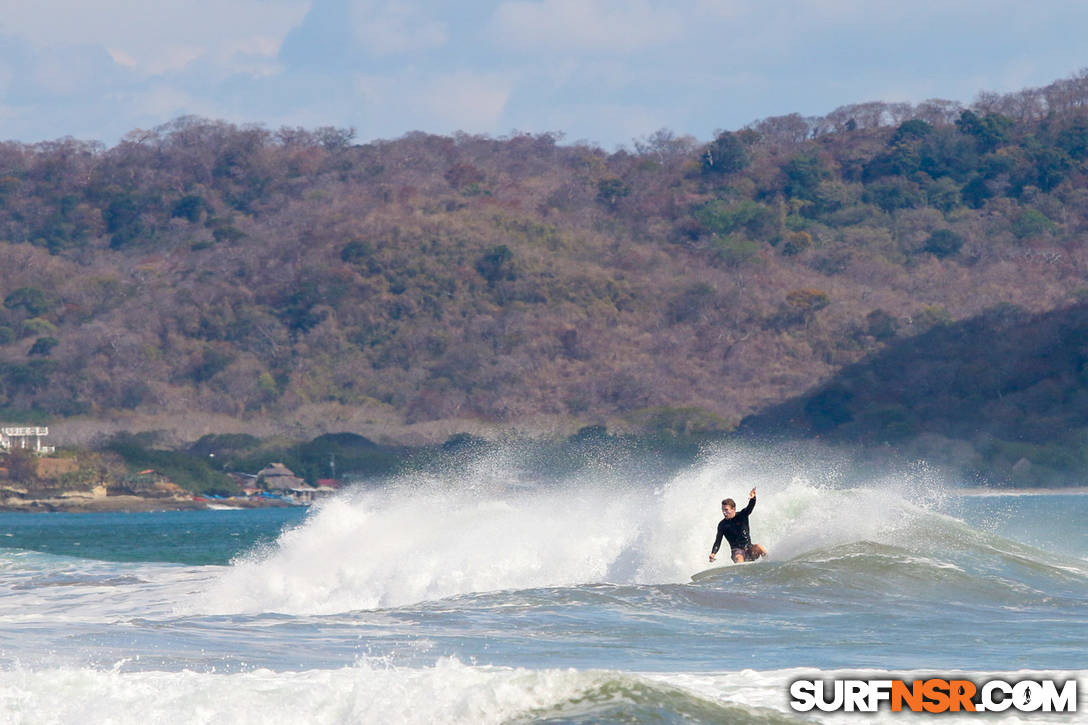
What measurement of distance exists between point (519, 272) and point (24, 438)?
46.8 meters

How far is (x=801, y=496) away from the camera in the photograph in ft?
70.1

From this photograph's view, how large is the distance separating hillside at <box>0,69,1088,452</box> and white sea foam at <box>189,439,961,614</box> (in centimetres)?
8667

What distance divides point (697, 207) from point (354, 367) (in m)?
42.5

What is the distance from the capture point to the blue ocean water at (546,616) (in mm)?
9859

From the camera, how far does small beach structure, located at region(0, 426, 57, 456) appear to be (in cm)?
11400

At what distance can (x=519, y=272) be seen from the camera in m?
130

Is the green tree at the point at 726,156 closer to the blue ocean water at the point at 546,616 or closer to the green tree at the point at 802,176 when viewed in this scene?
the green tree at the point at 802,176

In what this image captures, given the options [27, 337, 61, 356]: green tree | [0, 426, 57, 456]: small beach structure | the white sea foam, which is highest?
[27, 337, 61, 356]: green tree

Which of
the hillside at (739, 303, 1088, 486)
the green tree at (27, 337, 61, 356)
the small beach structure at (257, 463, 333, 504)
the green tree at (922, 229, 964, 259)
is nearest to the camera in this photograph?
the hillside at (739, 303, 1088, 486)

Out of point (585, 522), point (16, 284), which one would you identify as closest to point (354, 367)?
point (16, 284)

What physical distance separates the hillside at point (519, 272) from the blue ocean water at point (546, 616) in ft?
287

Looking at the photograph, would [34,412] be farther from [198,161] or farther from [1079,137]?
[1079,137]

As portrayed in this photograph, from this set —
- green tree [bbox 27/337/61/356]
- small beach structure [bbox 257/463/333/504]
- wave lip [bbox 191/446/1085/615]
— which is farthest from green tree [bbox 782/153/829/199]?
wave lip [bbox 191/446/1085/615]

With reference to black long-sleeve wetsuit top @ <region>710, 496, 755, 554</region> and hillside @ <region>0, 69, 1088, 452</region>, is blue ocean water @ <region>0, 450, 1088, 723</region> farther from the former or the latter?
hillside @ <region>0, 69, 1088, 452</region>
